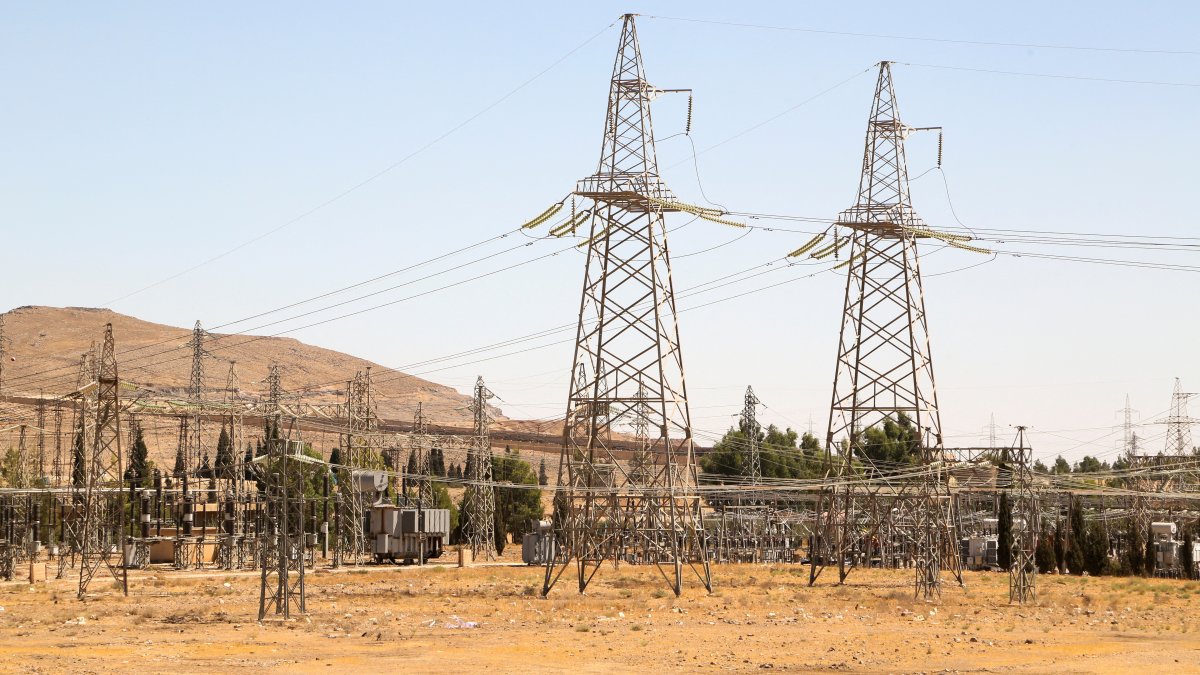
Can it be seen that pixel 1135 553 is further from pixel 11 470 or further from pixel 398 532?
pixel 11 470

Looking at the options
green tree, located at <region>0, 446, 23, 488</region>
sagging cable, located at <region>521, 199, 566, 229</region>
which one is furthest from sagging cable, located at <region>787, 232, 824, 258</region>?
green tree, located at <region>0, 446, 23, 488</region>

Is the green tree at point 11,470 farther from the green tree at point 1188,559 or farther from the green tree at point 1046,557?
the green tree at point 1188,559

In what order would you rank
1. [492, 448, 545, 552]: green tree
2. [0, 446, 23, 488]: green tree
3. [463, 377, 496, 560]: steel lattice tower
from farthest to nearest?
1. [492, 448, 545, 552]: green tree
2. [0, 446, 23, 488]: green tree
3. [463, 377, 496, 560]: steel lattice tower

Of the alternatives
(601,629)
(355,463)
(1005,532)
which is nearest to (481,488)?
(355,463)

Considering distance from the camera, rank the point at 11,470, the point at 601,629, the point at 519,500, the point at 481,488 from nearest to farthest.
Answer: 1. the point at 601,629
2. the point at 481,488
3. the point at 11,470
4. the point at 519,500

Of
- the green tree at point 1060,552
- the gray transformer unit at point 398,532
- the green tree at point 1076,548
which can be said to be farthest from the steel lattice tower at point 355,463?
the green tree at point 1076,548

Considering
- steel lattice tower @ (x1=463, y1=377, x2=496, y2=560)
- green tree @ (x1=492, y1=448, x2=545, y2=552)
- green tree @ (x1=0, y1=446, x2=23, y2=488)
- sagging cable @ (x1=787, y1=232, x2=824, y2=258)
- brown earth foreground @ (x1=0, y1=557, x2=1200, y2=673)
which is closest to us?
brown earth foreground @ (x1=0, y1=557, x2=1200, y2=673)

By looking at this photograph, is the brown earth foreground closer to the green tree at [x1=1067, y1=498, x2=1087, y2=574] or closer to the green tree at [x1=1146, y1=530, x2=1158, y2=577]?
the green tree at [x1=1146, y1=530, x2=1158, y2=577]

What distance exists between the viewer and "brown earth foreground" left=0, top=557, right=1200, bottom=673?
26625mm

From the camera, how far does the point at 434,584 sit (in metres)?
50.7


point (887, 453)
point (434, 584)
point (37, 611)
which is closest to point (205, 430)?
point (887, 453)

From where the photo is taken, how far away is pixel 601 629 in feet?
107

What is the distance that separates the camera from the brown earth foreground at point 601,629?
26.6m

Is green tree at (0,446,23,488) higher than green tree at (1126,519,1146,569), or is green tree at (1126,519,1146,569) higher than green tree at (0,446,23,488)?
green tree at (0,446,23,488)
